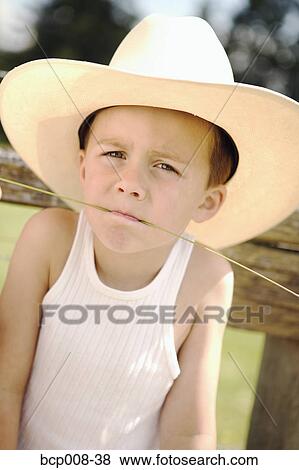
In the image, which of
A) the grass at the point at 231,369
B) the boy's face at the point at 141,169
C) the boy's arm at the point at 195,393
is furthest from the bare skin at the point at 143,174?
the grass at the point at 231,369

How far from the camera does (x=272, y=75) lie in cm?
157

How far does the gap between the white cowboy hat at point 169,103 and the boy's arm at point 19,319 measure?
0.13m

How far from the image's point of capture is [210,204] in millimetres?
1042

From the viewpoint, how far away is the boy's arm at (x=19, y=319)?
1.00 m

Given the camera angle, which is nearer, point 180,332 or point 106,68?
point 106,68

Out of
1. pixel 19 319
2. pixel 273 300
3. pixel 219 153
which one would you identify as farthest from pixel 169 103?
pixel 273 300

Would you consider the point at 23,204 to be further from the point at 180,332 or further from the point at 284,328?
the point at 284,328

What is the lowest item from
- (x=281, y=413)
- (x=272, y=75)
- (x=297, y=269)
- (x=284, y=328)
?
(x=281, y=413)

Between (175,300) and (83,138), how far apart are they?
262mm

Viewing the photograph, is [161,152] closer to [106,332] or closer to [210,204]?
[210,204]

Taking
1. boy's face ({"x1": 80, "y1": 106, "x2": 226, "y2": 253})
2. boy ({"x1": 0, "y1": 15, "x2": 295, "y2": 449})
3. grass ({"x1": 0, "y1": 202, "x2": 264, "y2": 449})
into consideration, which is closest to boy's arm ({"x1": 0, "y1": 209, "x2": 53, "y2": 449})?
boy ({"x1": 0, "y1": 15, "x2": 295, "y2": 449})

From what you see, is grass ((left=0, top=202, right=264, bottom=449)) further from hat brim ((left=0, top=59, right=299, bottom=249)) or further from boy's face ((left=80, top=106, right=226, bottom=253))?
boy's face ((left=80, top=106, right=226, bottom=253))

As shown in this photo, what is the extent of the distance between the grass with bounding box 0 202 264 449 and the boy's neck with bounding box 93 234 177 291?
0.25 metres
